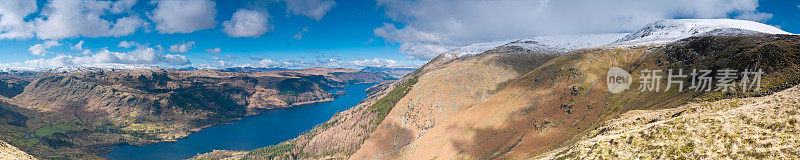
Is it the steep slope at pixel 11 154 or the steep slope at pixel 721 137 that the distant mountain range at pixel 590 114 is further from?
the steep slope at pixel 11 154

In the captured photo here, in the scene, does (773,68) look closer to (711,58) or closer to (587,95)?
(711,58)

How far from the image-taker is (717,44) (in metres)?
89.2

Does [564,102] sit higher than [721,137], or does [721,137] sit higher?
[721,137]

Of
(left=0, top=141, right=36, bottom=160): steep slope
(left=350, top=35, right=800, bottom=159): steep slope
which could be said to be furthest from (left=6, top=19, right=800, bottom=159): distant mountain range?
(left=0, top=141, right=36, bottom=160): steep slope

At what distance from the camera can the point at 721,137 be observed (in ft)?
75.7

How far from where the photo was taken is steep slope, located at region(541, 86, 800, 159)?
67.8 feet

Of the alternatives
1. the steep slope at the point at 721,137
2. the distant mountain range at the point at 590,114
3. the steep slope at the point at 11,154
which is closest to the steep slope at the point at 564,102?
the distant mountain range at the point at 590,114

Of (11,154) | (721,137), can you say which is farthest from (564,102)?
(11,154)

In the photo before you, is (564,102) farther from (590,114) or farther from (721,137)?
(721,137)

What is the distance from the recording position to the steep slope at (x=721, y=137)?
813 inches

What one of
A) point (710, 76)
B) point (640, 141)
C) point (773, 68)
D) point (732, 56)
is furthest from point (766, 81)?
point (640, 141)

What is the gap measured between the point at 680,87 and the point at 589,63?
7071 cm

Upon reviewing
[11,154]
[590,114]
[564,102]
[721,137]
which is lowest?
[11,154]

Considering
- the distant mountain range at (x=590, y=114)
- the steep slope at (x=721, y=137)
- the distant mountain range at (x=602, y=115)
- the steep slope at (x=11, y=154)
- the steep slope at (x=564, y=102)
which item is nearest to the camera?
the steep slope at (x=721, y=137)
